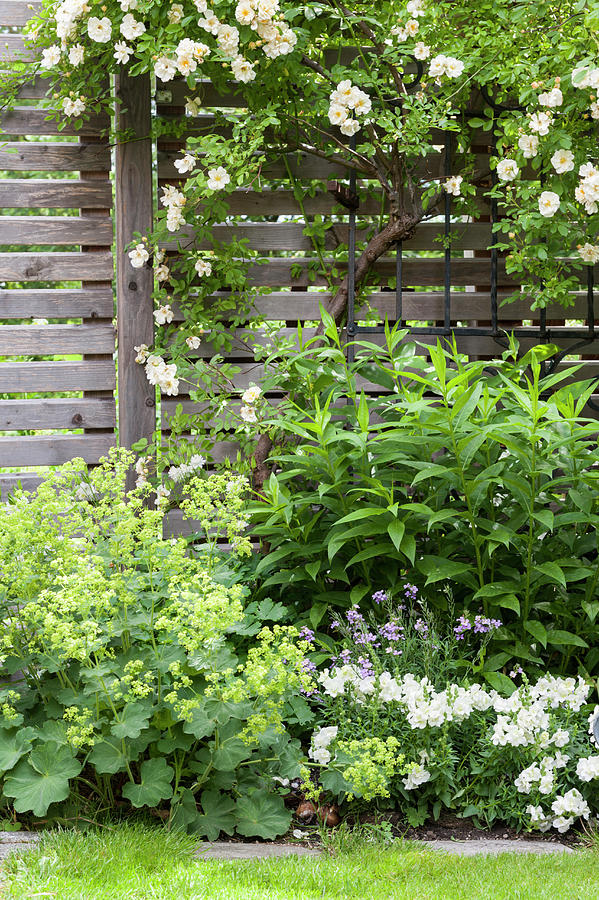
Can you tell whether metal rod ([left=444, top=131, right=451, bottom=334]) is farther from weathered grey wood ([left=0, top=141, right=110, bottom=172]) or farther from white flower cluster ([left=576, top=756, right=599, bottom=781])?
white flower cluster ([left=576, top=756, right=599, bottom=781])

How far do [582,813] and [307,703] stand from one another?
834 mm

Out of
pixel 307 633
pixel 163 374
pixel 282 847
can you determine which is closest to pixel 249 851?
pixel 282 847

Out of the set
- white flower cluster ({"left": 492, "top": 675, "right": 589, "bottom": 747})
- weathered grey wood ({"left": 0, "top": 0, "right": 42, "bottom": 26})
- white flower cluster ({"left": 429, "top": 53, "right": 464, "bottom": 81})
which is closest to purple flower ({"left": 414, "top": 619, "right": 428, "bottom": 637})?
white flower cluster ({"left": 492, "top": 675, "right": 589, "bottom": 747})

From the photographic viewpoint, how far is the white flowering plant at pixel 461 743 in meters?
2.21

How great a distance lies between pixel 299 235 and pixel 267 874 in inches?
98.3

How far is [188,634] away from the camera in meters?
2.06

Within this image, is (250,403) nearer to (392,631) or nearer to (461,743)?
(392,631)

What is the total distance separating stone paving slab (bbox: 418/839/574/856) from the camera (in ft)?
6.80

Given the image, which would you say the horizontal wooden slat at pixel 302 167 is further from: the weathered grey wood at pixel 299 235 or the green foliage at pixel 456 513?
the green foliage at pixel 456 513

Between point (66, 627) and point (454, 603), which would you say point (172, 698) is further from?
point (454, 603)

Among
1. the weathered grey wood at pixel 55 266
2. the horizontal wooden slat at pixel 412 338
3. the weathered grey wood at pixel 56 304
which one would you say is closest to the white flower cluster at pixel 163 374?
the horizontal wooden slat at pixel 412 338

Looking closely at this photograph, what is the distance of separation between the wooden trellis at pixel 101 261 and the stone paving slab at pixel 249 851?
158cm

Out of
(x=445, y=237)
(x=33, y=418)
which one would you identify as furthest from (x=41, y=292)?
(x=445, y=237)

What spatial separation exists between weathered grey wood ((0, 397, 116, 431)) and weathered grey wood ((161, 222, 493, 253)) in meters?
0.74
